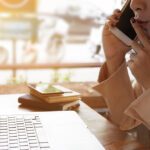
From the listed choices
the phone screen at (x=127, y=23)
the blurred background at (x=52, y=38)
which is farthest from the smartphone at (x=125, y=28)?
the blurred background at (x=52, y=38)

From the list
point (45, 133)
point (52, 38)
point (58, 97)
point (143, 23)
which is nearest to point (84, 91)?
point (58, 97)

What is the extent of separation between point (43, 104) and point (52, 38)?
158 cm

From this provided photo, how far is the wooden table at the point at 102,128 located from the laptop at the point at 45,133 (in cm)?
7

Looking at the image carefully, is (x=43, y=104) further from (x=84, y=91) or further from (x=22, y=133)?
(x=84, y=91)

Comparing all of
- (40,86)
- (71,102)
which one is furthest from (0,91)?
(71,102)

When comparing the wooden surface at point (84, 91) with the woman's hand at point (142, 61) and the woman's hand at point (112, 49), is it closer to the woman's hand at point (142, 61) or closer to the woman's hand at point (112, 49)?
the woman's hand at point (112, 49)

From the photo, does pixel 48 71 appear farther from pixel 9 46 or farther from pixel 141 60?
pixel 141 60

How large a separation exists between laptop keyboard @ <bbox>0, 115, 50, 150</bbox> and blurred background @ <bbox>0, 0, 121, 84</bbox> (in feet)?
4.14

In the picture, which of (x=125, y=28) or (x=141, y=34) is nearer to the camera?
(x=141, y=34)

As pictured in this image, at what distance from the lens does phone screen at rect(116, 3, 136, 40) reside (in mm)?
1223

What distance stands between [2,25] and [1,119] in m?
1.57

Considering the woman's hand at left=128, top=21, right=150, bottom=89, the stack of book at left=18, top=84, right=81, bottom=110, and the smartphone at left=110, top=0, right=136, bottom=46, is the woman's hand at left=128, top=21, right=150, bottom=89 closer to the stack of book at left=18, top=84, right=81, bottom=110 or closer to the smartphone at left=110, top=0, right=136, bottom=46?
the smartphone at left=110, top=0, right=136, bottom=46

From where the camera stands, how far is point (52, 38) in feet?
8.93

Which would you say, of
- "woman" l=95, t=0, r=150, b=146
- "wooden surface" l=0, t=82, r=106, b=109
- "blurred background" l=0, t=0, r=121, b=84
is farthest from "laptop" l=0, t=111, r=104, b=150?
"blurred background" l=0, t=0, r=121, b=84
